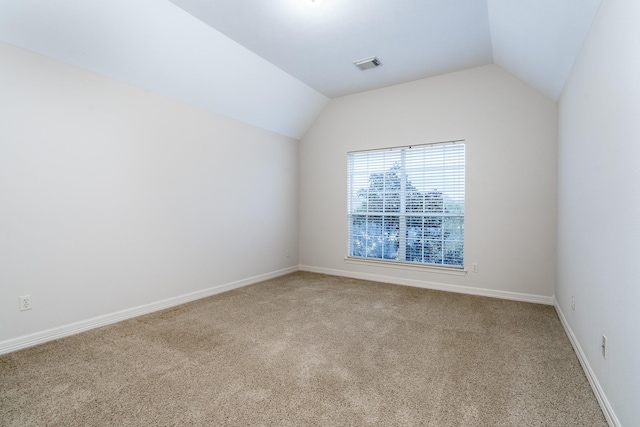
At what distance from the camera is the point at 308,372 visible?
2113 millimetres

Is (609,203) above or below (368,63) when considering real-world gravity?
below

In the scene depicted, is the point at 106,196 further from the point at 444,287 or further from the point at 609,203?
the point at 444,287

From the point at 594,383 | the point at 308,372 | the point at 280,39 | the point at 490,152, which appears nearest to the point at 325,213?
the point at 490,152

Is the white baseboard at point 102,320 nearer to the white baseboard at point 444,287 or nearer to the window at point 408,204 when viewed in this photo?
the white baseboard at point 444,287

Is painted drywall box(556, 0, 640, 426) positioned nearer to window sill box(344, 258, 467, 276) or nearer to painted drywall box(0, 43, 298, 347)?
window sill box(344, 258, 467, 276)

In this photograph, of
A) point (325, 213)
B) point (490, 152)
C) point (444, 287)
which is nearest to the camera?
point (490, 152)

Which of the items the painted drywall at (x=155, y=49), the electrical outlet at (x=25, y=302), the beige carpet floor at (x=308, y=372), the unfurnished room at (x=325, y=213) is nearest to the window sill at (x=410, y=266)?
the unfurnished room at (x=325, y=213)

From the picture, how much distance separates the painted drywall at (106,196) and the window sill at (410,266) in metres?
1.70

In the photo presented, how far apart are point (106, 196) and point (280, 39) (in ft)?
7.52

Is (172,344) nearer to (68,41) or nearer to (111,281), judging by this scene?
(111,281)

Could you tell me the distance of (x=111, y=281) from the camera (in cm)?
304

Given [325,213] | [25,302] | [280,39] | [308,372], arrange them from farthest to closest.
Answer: [325,213], [280,39], [25,302], [308,372]

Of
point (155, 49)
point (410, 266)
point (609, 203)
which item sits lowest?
point (410, 266)

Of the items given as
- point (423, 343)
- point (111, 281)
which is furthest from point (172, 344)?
point (423, 343)
